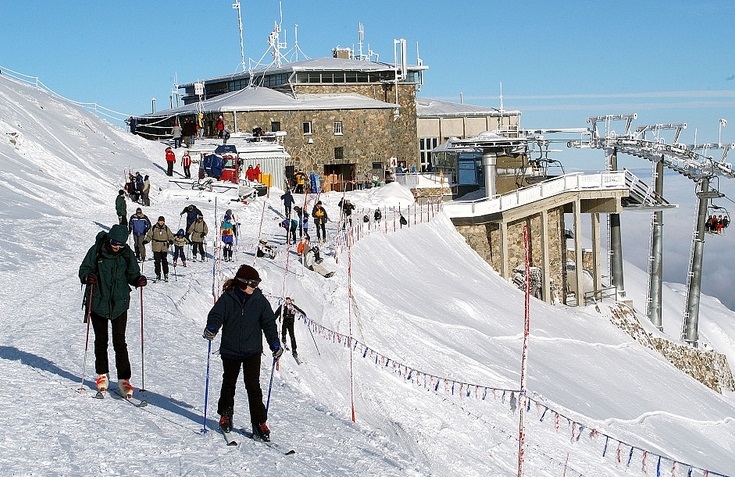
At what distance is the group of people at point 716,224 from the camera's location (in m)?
40.2

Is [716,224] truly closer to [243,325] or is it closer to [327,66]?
[327,66]

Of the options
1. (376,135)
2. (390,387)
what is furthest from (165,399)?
(376,135)

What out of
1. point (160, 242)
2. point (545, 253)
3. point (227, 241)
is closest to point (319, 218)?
point (227, 241)

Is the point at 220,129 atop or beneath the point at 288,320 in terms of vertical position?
atop

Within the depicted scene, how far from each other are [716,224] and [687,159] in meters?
2.98

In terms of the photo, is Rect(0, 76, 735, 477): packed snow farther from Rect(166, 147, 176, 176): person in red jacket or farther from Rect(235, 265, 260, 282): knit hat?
Rect(235, 265, 260, 282): knit hat

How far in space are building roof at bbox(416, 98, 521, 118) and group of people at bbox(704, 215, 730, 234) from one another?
16.9m

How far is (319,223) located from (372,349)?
27.7 feet

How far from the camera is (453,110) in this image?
5581 centimetres

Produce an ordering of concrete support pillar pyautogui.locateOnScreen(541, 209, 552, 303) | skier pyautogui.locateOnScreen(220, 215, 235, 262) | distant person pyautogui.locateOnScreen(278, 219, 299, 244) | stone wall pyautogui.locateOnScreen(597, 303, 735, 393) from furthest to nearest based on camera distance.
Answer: concrete support pillar pyautogui.locateOnScreen(541, 209, 552, 303) < stone wall pyautogui.locateOnScreen(597, 303, 735, 393) < distant person pyautogui.locateOnScreen(278, 219, 299, 244) < skier pyautogui.locateOnScreen(220, 215, 235, 262)

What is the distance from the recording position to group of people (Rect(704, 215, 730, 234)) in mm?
40188

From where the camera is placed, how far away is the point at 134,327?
1354cm

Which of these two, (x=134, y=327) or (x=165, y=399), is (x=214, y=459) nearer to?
(x=165, y=399)

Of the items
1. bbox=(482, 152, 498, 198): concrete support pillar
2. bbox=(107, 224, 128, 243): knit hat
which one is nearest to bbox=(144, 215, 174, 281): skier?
bbox=(107, 224, 128, 243): knit hat
